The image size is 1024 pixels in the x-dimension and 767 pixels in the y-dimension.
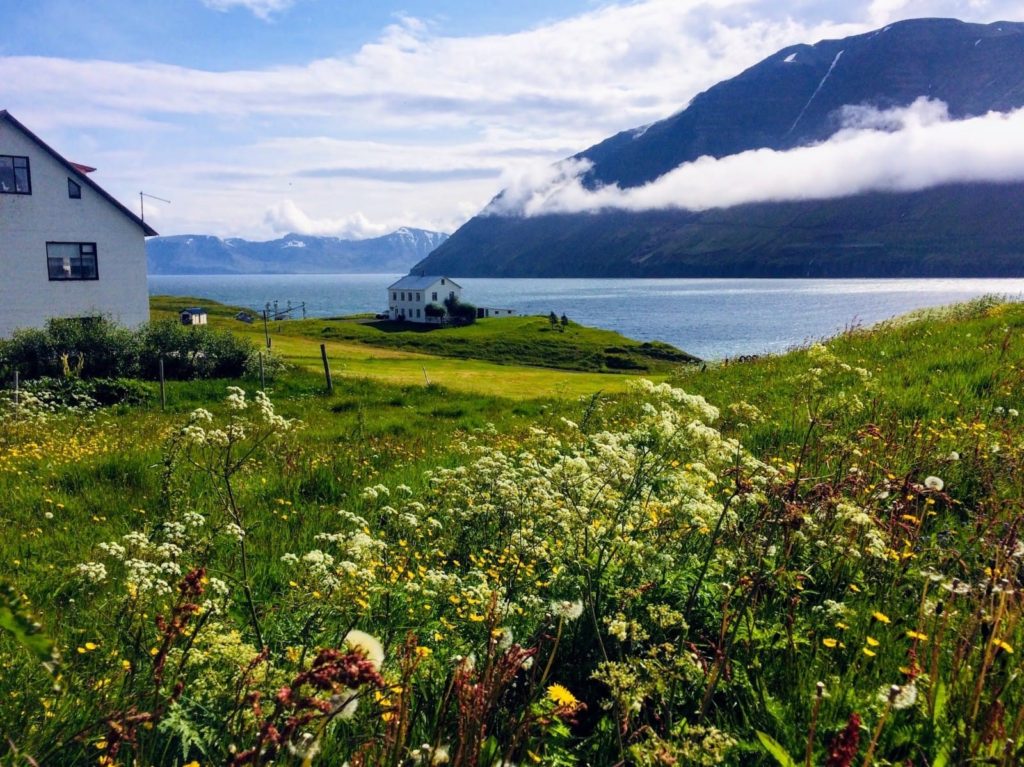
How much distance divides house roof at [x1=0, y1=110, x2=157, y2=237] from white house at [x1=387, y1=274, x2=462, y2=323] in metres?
97.4

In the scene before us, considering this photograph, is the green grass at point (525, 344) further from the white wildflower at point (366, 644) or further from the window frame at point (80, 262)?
the white wildflower at point (366, 644)

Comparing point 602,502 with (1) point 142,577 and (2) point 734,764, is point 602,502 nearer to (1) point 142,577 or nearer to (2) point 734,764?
(2) point 734,764

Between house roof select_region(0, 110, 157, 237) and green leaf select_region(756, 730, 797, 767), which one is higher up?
house roof select_region(0, 110, 157, 237)

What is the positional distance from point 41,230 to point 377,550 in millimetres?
50171

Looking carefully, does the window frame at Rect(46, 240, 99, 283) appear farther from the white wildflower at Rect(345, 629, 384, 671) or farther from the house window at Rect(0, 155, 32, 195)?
the white wildflower at Rect(345, 629, 384, 671)

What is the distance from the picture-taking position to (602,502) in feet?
18.2

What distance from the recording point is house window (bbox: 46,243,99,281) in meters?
45.3

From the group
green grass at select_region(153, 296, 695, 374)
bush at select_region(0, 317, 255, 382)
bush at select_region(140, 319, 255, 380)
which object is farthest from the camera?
green grass at select_region(153, 296, 695, 374)

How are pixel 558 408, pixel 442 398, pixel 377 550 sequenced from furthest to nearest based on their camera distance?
pixel 442 398 → pixel 558 408 → pixel 377 550

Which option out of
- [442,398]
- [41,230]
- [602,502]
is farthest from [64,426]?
[41,230]

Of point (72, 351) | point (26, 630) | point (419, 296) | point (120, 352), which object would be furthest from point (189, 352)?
point (419, 296)

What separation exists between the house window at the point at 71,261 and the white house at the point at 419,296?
324 ft

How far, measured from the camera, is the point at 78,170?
149 ft

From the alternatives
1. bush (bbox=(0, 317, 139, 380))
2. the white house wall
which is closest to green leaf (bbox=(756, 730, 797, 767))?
bush (bbox=(0, 317, 139, 380))
